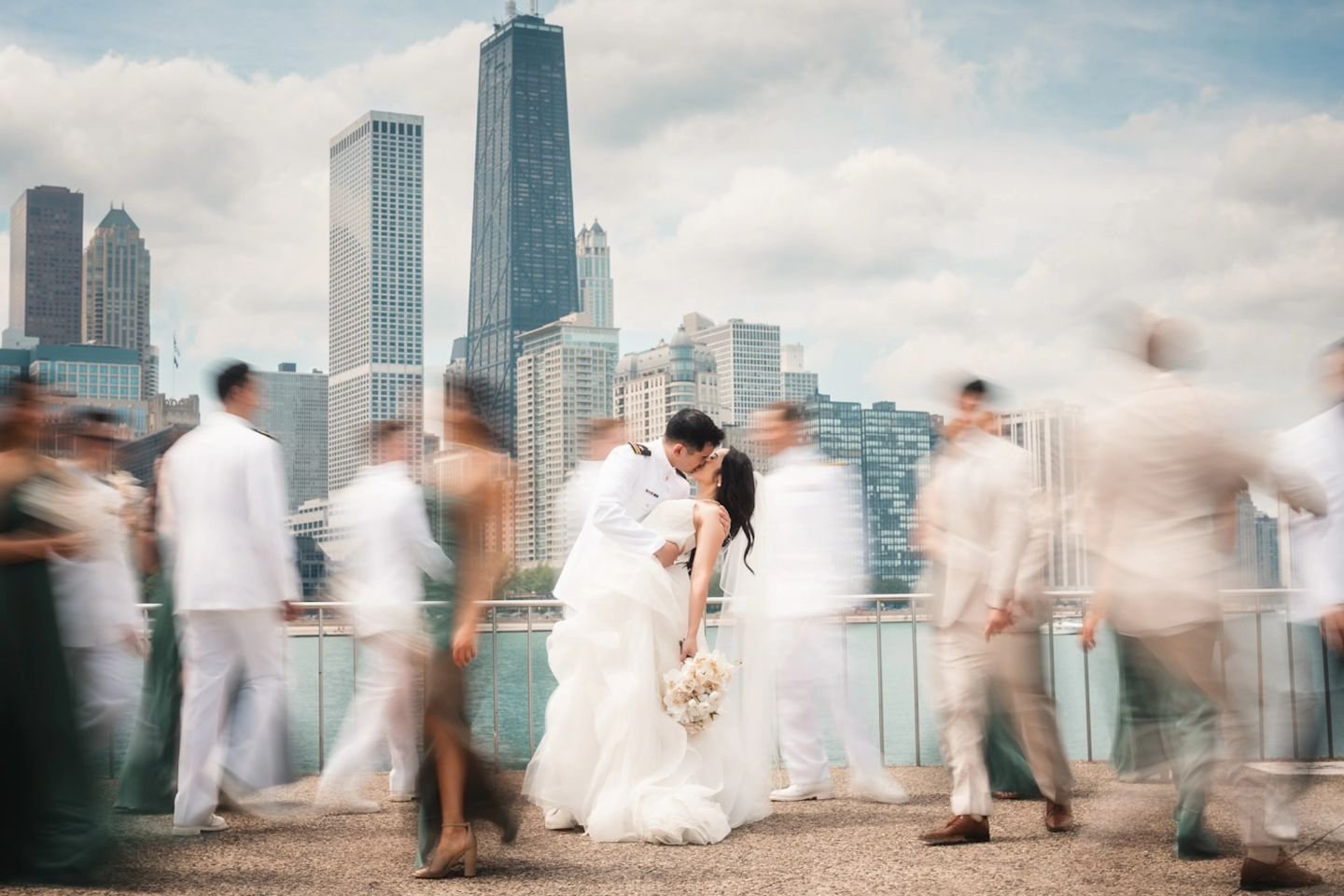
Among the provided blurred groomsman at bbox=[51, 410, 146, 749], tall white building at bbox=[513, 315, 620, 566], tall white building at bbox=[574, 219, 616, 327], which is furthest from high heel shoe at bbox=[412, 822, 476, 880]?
tall white building at bbox=[574, 219, 616, 327]

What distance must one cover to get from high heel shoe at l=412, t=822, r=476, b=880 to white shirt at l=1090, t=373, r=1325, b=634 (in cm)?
223

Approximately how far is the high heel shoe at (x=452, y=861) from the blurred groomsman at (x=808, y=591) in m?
2.23

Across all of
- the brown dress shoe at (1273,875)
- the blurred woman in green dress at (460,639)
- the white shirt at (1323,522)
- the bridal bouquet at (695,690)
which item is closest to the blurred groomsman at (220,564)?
the blurred woman in green dress at (460,639)

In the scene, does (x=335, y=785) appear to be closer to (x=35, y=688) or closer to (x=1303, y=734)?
(x=35, y=688)

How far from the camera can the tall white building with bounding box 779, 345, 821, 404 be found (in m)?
115

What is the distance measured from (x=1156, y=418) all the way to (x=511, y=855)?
9.21 feet

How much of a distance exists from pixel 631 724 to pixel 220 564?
180cm

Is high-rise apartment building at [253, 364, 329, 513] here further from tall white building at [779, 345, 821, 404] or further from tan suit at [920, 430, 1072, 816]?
tan suit at [920, 430, 1072, 816]

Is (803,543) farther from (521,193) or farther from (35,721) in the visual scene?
(521,193)

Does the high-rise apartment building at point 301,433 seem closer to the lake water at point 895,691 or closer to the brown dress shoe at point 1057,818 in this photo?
the lake water at point 895,691

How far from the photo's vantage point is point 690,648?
18.2 feet

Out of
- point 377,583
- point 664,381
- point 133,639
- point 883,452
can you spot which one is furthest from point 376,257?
point 377,583

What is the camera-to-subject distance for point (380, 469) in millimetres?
6352

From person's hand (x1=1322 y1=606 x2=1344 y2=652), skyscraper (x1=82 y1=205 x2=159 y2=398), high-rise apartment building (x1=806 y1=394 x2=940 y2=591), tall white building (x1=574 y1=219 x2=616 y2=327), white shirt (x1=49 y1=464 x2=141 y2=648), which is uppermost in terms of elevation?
tall white building (x1=574 y1=219 x2=616 y2=327)
